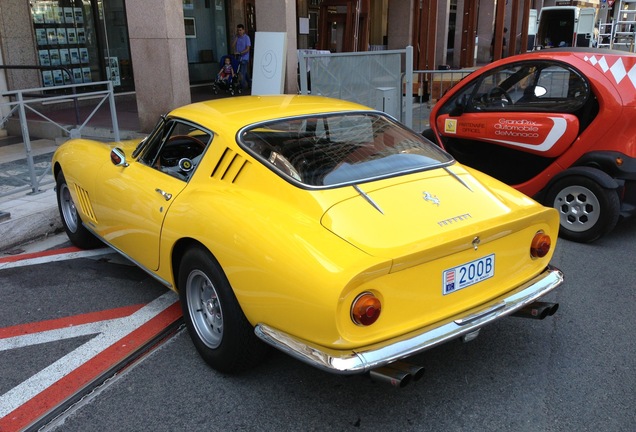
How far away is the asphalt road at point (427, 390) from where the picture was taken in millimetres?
2924

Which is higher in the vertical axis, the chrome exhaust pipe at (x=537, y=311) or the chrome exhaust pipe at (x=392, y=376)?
the chrome exhaust pipe at (x=392, y=376)

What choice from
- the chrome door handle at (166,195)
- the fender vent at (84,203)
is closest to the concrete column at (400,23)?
the fender vent at (84,203)

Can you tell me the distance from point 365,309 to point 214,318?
116cm

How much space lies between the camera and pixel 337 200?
9.98 feet

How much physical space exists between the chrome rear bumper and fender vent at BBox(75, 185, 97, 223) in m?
2.41

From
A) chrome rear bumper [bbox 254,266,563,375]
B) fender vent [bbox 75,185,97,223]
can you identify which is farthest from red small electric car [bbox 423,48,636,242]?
fender vent [bbox 75,185,97,223]

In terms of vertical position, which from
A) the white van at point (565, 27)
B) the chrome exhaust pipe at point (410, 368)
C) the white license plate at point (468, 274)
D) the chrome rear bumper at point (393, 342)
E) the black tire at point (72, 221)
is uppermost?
the white van at point (565, 27)

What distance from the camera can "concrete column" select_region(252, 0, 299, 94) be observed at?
11.5m

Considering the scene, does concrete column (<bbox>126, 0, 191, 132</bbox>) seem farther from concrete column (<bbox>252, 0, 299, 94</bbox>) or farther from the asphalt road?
the asphalt road

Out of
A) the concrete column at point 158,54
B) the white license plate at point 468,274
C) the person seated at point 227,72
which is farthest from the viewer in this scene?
the person seated at point 227,72

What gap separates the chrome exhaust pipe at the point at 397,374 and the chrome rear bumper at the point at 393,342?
7 cm

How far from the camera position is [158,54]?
954 cm

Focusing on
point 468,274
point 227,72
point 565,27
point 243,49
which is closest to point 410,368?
point 468,274

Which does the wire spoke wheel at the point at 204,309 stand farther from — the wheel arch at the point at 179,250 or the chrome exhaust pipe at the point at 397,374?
the chrome exhaust pipe at the point at 397,374
